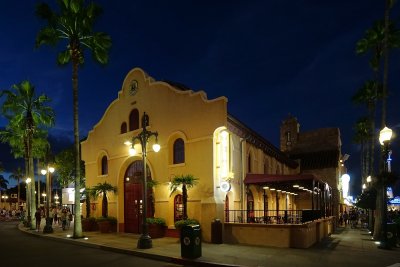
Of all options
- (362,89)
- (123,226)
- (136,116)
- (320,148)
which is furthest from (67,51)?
(320,148)

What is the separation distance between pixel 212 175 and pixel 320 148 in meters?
33.0

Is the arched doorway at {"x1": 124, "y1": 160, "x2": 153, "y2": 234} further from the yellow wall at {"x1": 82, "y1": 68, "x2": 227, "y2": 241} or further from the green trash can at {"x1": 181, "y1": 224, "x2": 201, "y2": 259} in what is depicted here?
the green trash can at {"x1": 181, "y1": 224, "x2": 201, "y2": 259}

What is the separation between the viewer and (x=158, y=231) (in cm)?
2080

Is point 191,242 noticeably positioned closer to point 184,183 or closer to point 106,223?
point 184,183

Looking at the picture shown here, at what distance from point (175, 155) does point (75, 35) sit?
9083mm

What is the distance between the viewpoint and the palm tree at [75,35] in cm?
2180

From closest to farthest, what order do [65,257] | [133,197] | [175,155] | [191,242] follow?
1. [191,242]
2. [65,257]
3. [175,155]
4. [133,197]

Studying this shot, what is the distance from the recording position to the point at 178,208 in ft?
70.0

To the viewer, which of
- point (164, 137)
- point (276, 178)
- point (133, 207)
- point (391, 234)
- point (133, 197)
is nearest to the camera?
point (391, 234)

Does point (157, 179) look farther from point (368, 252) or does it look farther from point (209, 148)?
point (368, 252)

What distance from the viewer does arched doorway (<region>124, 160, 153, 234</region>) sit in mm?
23859

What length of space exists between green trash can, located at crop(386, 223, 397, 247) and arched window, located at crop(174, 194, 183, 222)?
1025 centimetres

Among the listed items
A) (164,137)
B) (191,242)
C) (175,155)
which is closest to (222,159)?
(175,155)

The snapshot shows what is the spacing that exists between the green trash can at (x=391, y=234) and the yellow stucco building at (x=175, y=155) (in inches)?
230
